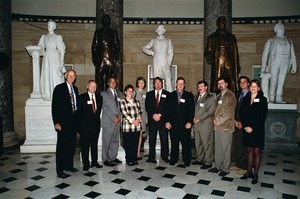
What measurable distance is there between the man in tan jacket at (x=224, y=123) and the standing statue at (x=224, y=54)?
1.32 metres

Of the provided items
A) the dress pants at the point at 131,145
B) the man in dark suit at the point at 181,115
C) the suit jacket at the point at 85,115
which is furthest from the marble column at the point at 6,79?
the man in dark suit at the point at 181,115

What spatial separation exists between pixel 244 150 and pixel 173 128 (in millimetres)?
1314

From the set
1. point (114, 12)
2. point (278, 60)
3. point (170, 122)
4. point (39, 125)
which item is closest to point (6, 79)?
point (39, 125)

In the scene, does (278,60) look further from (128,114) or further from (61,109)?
(61,109)

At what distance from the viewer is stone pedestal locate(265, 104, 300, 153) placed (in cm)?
636

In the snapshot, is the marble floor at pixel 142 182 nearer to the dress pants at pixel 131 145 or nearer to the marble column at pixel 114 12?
the dress pants at pixel 131 145

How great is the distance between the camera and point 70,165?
15.7 feet

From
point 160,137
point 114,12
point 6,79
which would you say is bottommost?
point 160,137

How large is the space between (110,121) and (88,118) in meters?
0.46

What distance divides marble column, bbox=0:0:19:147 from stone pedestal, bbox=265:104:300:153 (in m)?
6.27

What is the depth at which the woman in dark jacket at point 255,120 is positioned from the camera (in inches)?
167

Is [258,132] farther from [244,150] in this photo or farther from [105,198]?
[105,198]

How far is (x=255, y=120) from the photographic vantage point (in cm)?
423

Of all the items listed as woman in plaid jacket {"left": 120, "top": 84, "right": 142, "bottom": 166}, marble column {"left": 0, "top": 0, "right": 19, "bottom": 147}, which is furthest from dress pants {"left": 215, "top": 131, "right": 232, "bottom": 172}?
marble column {"left": 0, "top": 0, "right": 19, "bottom": 147}
